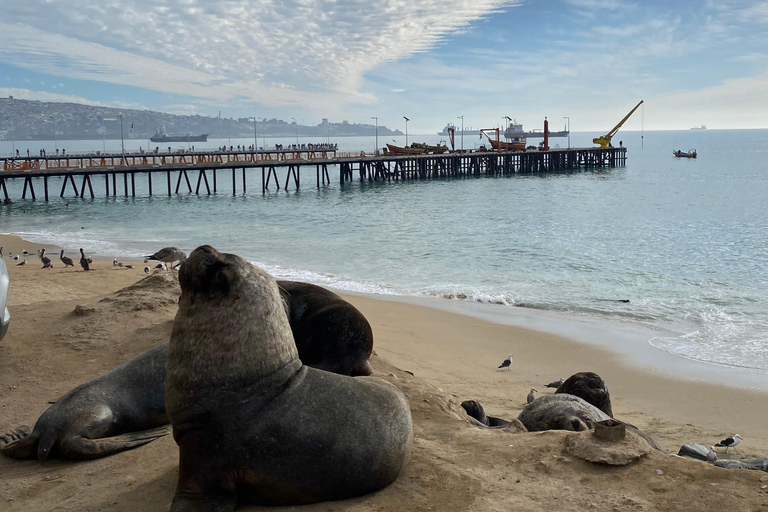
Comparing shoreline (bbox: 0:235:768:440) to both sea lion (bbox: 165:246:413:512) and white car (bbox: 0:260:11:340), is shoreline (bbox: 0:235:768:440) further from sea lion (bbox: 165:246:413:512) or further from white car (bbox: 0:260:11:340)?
sea lion (bbox: 165:246:413:512)

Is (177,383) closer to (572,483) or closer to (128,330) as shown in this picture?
(572,483)

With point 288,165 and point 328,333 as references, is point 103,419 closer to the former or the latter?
point 328,333

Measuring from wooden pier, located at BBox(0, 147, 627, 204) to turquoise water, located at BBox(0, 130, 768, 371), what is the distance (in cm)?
238

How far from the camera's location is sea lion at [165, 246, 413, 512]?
4105 millimetres

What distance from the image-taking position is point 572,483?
175 inches

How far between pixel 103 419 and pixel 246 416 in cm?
208

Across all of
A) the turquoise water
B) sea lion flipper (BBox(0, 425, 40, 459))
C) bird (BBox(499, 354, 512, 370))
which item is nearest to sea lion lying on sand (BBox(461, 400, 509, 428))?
sea lion flipper (BBox(0, 425, 40, 459))

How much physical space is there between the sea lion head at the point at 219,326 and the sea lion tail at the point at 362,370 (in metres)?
2.68

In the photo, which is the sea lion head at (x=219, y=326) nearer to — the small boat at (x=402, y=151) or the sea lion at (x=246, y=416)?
the sea lion at (x=246, y=416)

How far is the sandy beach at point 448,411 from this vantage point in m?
4.27

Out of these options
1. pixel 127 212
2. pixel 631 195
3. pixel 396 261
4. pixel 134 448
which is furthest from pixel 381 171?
pixel 134 448

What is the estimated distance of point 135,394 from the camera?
593 cm

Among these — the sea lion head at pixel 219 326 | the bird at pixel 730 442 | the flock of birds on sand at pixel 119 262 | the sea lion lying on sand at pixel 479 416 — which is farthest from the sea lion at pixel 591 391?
the flock of birds on sand at pixel 119 262

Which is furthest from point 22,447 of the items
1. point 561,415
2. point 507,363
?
point 507,363
